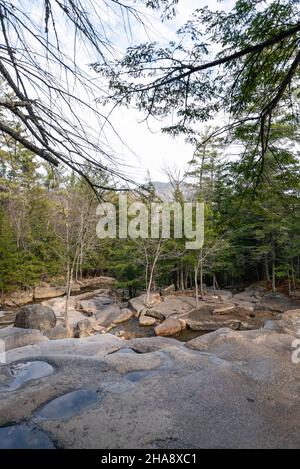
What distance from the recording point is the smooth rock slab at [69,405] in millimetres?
2815

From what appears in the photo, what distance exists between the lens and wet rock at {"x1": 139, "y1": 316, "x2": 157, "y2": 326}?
11.4 metres

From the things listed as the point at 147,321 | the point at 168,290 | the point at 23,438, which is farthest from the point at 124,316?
the point at 23,438

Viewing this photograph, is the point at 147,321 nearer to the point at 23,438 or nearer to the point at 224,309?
the point at 224,309

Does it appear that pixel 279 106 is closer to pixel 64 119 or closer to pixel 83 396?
pixel 64 119

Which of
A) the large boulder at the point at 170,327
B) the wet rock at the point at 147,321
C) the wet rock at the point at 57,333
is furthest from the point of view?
the wet rock at the point at 147,321

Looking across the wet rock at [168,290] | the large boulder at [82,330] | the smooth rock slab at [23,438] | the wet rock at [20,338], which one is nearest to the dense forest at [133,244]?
the wet rock at [168,290]

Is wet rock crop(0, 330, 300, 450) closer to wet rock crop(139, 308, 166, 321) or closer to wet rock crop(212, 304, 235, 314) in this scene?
wet rock crop(139, 308, 166, 321)

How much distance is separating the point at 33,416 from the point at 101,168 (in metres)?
2.86

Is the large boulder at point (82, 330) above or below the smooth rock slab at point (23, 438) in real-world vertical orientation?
below

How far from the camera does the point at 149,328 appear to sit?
1096 centimetres

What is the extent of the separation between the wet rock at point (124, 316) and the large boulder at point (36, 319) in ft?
10.6

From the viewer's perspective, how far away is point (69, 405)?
303 centimetres

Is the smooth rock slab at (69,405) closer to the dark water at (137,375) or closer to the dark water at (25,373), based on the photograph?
the dark water at (137,375)
